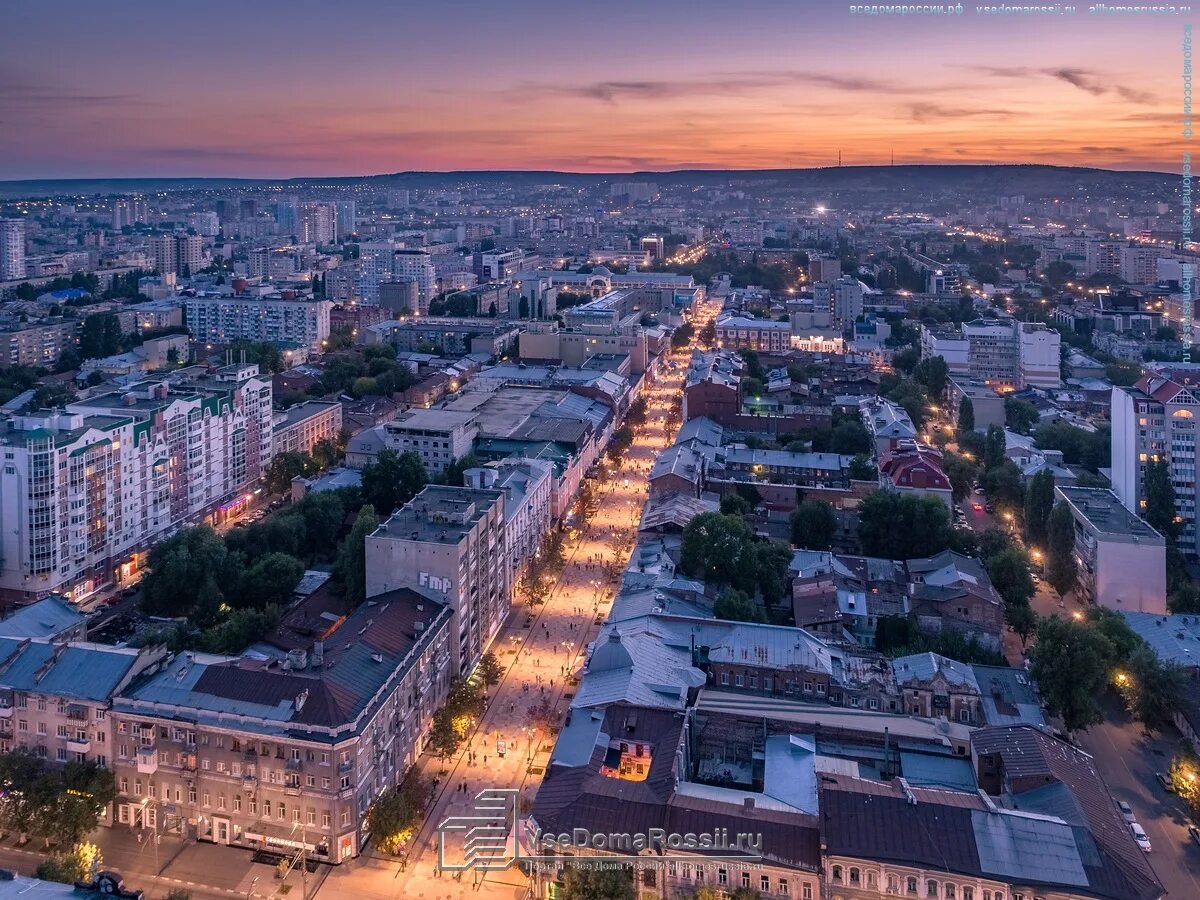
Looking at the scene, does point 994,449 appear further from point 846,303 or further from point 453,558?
point 846,303

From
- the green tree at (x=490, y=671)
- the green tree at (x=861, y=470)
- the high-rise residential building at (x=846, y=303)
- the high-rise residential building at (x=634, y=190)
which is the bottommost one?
the green tree at (x=490, y=671)

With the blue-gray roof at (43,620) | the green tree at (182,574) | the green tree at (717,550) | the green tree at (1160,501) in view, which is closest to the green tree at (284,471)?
the green tree at (182,574)

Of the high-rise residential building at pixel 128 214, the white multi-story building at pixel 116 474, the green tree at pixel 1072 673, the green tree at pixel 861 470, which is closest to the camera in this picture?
the green tree at pixel 1072 673

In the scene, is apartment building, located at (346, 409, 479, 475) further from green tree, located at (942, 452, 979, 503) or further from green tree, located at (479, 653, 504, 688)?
green tree, located at (942, 452, 979, 503)

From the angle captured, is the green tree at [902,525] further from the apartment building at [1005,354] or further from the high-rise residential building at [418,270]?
the high-rise residential building at [418,270]

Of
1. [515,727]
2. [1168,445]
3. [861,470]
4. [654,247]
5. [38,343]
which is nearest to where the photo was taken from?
[515,727]

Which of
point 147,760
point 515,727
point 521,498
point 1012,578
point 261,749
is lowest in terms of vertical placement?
point 515,727

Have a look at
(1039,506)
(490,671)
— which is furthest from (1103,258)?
(490,671)
